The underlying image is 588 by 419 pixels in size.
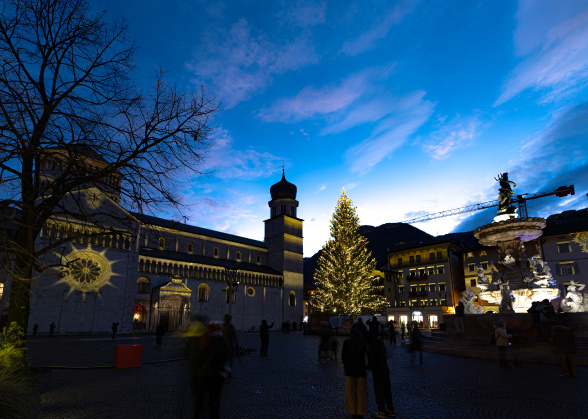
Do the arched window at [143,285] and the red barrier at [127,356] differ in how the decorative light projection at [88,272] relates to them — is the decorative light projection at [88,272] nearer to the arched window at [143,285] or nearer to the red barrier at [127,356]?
the arched window at [143,285]

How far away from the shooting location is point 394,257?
63.0 meters

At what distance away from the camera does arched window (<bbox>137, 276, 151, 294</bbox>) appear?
1727 inches

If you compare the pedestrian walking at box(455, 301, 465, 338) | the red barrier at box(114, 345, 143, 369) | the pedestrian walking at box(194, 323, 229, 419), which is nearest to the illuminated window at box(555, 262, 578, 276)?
the pedestrian walking at box(455, 301, 465, 338)

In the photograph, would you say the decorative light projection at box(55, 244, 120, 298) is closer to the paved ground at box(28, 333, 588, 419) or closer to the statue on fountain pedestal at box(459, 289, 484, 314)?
the paved ground at box(28, 333, 588, 419)

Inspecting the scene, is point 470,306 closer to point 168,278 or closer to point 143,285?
point 168,278

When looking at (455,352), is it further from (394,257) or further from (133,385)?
(394,257)

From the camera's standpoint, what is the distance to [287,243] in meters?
64.2

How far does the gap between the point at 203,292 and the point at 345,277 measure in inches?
874

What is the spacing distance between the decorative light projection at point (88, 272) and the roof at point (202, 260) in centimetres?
497

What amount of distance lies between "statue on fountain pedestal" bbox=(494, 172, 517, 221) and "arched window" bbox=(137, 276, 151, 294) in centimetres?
3915

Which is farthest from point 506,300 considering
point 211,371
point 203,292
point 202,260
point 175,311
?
point 202,260

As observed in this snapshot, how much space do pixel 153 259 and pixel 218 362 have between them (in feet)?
142

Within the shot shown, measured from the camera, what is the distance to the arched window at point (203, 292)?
49625 mm

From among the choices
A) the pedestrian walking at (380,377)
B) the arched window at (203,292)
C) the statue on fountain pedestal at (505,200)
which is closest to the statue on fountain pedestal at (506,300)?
the statue on fountain pedestal at (505,200)
